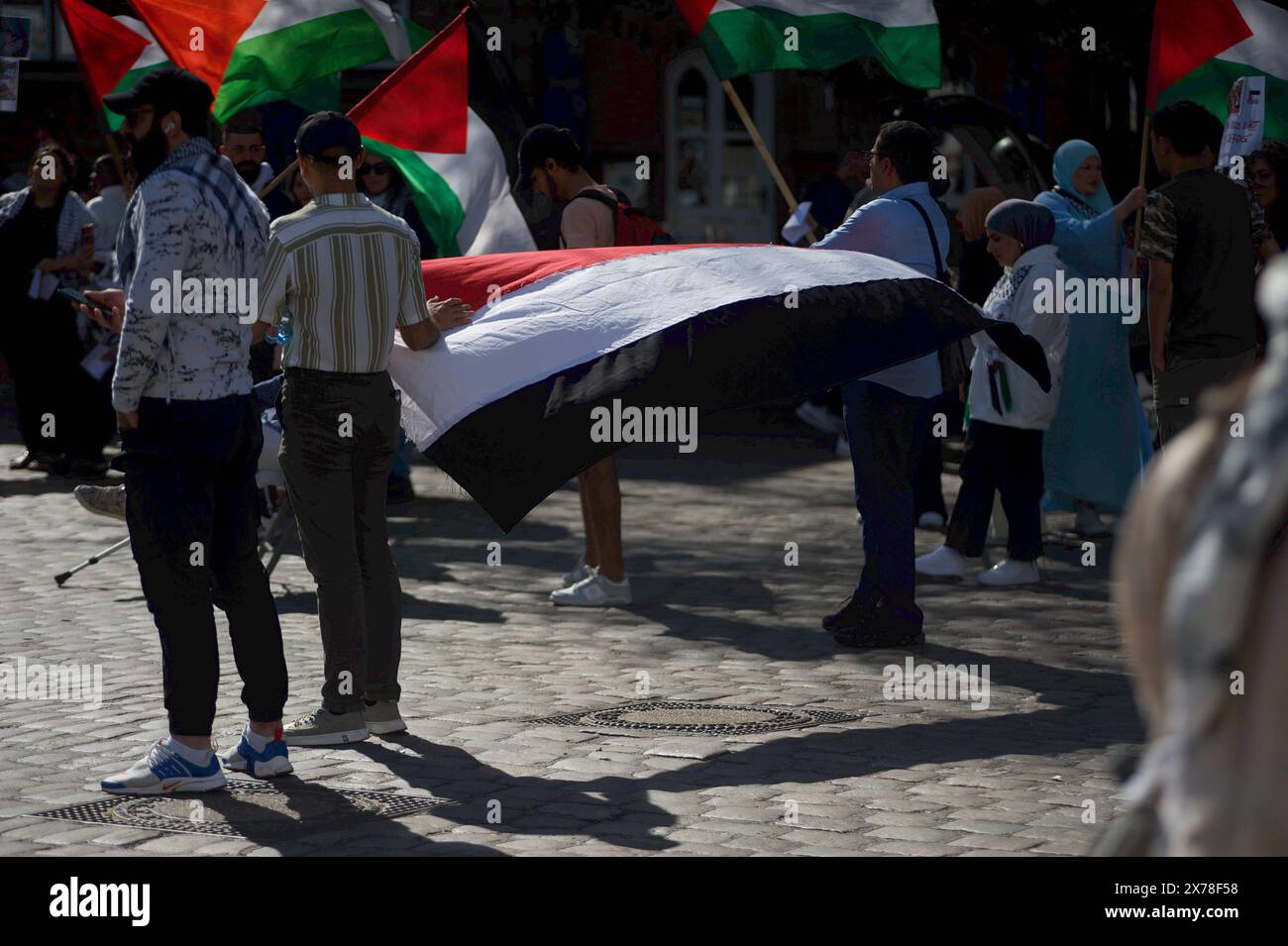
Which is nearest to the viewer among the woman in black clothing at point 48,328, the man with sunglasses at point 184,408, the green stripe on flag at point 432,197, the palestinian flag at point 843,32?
the man with sunglasses at point 184,408

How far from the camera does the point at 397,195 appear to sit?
1387 centimetres

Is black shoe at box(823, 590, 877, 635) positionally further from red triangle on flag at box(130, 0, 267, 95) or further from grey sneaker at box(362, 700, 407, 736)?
red triangle on flag at box(130, 0, 267, 95)

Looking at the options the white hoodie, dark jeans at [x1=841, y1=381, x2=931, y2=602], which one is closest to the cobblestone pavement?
dark jeans at [x1=841, y1=381, x2=931, y2=602]

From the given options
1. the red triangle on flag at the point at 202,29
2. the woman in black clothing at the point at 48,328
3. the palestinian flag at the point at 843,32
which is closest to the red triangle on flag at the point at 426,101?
the red triangle on flag at the point at 202,29

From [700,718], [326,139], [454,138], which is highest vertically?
[454,138]

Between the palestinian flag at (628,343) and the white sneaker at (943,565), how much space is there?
2.48m

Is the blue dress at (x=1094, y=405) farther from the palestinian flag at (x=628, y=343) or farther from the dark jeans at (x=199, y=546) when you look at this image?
the dark jeans at (x=199, y=546)

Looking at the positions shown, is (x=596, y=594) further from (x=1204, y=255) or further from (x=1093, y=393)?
(x=1204, y=255)

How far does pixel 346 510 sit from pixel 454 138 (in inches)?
153

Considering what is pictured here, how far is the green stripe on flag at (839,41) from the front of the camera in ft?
35.1

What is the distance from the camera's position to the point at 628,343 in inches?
294

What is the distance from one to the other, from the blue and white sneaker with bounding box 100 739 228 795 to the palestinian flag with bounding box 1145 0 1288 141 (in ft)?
20.5

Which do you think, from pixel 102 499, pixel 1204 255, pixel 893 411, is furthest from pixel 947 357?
pixel 102 499

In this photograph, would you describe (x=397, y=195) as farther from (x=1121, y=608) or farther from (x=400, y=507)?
(x=1121, y=608)
